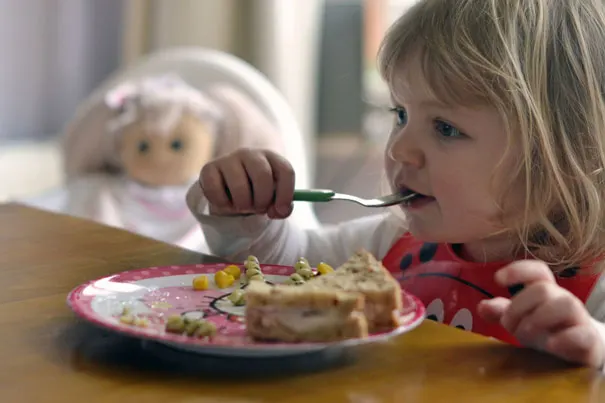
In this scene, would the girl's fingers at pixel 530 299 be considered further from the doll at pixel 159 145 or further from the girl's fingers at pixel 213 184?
the doll at pixel 159 145

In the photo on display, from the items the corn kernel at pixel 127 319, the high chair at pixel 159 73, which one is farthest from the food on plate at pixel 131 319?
the high chair at pixel 159 73

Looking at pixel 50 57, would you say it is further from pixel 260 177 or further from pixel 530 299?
pixel 530 299

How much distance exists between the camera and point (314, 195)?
2.98 feet

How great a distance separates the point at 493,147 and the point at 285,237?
327mm

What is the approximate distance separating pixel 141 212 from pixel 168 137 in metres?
0.18

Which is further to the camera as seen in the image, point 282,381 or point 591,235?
point 591,235

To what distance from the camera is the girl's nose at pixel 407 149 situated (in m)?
0.95

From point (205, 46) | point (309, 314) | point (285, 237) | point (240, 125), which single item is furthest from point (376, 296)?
point (205, 46)

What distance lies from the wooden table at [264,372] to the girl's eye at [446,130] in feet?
1.03

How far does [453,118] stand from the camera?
37.0 inches

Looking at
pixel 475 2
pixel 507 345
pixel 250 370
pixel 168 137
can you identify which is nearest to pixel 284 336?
pixel 250 370

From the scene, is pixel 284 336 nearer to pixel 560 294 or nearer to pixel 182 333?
pixel 182 333

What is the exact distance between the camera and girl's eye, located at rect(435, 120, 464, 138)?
3.11ft

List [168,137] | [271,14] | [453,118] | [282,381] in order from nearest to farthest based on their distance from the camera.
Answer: [282,381] → [453,118] → [168,137] → [271,14]
